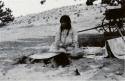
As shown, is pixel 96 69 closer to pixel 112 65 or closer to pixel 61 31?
pixel 112 65

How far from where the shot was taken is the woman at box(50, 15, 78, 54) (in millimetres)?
7746

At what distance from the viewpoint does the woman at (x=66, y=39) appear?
775cm

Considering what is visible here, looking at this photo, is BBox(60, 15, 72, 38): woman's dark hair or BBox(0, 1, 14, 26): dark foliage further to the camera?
BBox(0, 1, 14, 26): dark foliage

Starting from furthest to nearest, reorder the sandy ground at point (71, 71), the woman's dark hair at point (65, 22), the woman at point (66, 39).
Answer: the woman at point (66, 39) < the woman's dark hair at point (65, 22) < the sandy ground at point (71, 71)

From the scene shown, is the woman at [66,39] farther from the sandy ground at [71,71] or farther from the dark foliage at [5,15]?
the dark foliage at [5,15]

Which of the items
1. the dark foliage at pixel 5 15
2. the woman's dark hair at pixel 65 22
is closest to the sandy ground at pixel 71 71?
the woman's dark hair at pixel 65 22

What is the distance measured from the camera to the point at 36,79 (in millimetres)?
6602

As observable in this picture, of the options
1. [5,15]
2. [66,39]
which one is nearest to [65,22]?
[66,39]

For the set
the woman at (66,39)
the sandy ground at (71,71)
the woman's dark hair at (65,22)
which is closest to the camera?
the sandy ground at (71,71)

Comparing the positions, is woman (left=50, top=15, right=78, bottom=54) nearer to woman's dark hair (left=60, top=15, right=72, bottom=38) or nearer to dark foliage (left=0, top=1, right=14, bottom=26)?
woman's dark hair (left=60, top=15, right=72, bottom=38)

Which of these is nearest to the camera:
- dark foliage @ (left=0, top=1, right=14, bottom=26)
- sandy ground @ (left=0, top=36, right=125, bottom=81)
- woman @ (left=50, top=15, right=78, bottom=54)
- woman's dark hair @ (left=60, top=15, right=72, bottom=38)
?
sandy ground @ (left=0, top=36, right=125, bottom=81)

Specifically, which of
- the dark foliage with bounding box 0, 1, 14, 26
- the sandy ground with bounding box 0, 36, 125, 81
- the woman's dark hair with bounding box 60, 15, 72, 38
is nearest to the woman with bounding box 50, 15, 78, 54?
the woman's dark hair with bounding box 60, 15, 72, 38

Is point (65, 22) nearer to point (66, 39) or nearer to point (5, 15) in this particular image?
point (66, 39)

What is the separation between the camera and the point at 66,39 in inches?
314
